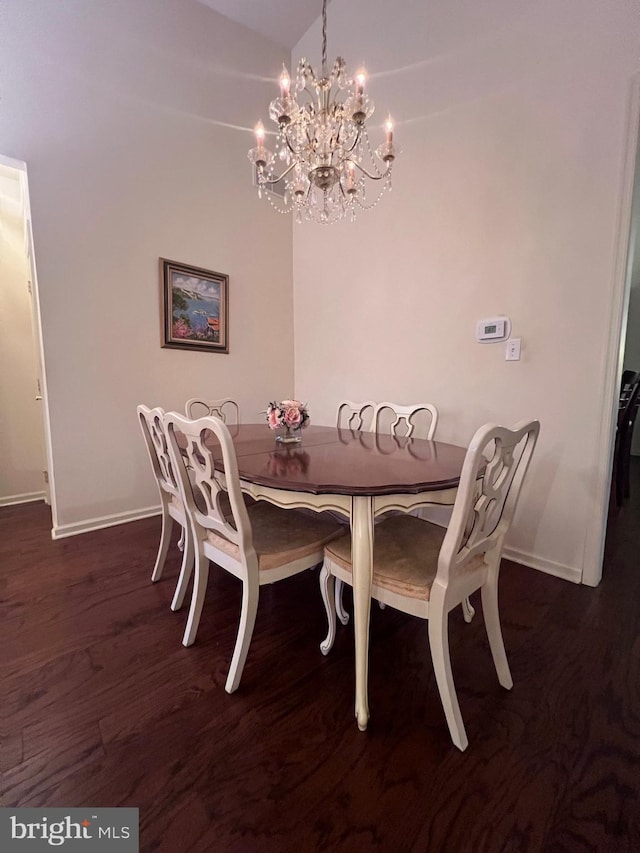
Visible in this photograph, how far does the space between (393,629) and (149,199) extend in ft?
10.5

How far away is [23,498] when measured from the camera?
3121 millimetres

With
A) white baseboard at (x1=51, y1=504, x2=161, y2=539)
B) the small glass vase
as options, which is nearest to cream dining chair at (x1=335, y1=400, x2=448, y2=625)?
the small glass vase

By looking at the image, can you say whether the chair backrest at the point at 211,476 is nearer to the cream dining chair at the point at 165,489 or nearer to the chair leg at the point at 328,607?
the cream dining chair at the point at 165,489

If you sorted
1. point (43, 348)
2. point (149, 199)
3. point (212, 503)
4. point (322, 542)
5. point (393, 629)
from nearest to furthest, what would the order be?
point (212, 503)
point (322, 542)
point (393, 629)
point (43, 348)
point (149, 199)

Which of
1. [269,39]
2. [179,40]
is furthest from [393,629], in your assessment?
[269,39]

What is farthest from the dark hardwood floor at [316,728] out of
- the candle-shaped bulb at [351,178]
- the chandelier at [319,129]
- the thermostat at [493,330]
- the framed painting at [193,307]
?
the candle-shaped bulb at [351,178]

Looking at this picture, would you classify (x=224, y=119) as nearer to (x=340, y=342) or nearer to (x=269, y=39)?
(x=269, y=39)

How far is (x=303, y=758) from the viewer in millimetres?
1011

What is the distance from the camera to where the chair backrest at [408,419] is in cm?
208

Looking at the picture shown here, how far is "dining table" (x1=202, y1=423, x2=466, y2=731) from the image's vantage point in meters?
1.08

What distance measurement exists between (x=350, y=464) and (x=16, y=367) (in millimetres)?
3235

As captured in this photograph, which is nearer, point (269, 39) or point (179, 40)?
point (179, 40)

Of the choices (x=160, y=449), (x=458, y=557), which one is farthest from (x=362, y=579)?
(x=160, y=449)

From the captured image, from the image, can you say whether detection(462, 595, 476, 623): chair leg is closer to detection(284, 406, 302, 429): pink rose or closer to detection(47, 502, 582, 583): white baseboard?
detection(47, 502, 582, 583): white baseboard
